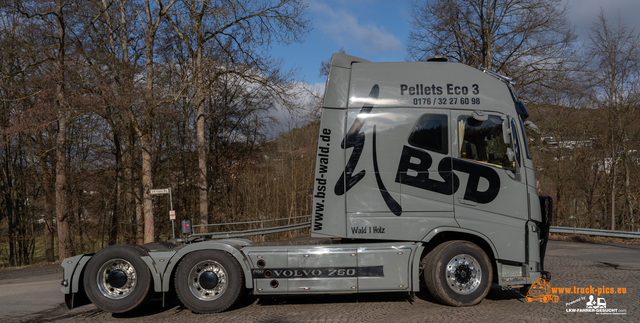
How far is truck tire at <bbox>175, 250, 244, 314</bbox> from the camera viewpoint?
6.30 meters

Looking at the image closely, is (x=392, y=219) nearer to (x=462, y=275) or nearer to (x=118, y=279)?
(x=462, y=275)

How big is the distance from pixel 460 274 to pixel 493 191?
1.32 metres

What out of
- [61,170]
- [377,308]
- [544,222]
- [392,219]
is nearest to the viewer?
[392,219]

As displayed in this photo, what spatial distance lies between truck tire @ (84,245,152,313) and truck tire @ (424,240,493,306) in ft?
14.1

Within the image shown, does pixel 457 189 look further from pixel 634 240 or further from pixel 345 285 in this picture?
pixel 634 240

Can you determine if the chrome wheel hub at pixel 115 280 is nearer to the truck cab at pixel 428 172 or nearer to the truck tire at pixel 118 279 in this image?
the truck tire at pixel 118 279

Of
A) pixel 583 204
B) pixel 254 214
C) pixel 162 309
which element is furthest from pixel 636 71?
pixel 162 309

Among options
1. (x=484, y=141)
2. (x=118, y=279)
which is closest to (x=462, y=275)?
(x=484, y=141)

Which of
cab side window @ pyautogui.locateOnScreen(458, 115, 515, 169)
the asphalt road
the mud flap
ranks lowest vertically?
the asphalt road

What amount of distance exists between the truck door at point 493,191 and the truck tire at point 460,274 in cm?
30

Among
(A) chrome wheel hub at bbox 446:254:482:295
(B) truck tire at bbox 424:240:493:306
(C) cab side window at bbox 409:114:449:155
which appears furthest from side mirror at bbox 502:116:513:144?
(A) chrome wheel hub at bbox 446:254:482:295

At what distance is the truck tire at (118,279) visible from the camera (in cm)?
634

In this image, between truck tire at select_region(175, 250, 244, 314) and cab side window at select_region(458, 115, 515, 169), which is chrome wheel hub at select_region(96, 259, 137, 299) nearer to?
truck tire at select_region(175, 250, 244, 314)

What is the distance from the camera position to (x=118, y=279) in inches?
253
